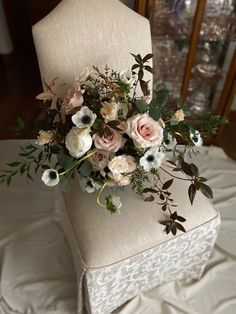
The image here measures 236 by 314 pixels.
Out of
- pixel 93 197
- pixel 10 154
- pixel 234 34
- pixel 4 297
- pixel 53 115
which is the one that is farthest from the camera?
pixel 10 154

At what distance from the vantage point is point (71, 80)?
99cm

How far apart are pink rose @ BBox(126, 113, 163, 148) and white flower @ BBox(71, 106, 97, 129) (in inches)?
3.6

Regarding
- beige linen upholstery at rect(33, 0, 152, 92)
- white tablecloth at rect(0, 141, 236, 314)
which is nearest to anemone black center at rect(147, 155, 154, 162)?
beige linen upholstery at rect(33, 0, 152, 92)

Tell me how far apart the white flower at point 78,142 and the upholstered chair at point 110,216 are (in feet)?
0.90

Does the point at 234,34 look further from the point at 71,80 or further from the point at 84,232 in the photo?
the point at 84,232

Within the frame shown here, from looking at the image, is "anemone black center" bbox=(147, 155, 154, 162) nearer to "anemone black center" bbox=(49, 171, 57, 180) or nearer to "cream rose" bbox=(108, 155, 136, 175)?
"cream rose" bbox=(108, 155, 136, 175)

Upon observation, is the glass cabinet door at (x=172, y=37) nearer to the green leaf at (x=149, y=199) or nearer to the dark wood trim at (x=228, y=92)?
the dark wood trim at (x=228, y=92)

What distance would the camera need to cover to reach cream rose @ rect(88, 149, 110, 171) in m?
0.76

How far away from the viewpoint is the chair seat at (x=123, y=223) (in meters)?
0.86

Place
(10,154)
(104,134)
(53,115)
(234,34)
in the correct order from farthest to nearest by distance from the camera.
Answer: (10,154), (234,34), (53,115), (104,134)

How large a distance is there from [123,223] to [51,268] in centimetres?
54

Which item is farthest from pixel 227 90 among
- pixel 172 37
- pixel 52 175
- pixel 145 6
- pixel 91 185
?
pixel 52 175

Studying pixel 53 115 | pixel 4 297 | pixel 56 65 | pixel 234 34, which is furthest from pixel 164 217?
pixel 234 34

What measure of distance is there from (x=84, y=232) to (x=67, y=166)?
0.79 feet
